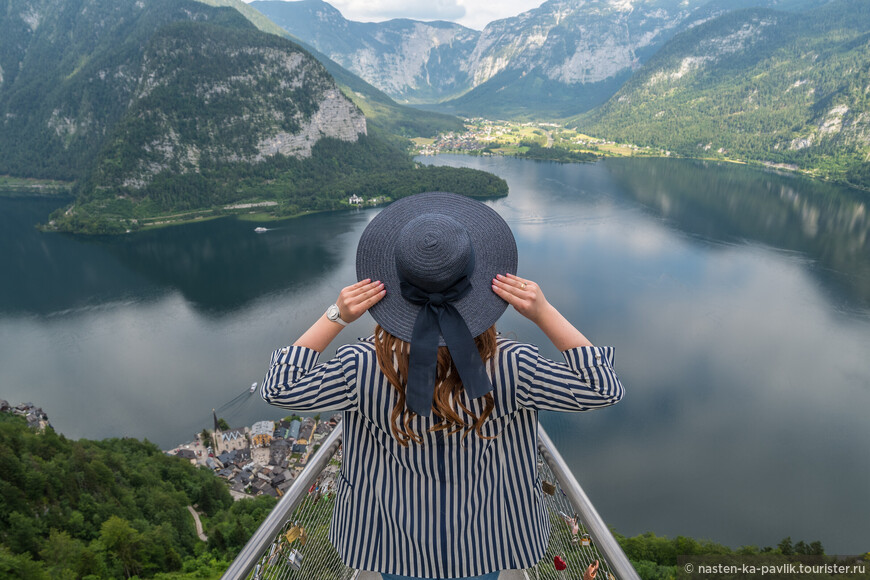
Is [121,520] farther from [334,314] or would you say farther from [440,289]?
[440,289]

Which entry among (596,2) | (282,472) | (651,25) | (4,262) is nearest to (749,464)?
(282,472)

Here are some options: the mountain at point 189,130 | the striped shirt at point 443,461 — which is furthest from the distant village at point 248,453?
the mountain at point 189,130

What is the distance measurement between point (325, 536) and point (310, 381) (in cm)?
70

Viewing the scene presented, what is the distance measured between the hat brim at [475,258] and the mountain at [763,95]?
170ft

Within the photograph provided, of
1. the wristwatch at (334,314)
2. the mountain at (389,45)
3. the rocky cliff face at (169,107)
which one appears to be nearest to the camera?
the wristwatch at (334,314)

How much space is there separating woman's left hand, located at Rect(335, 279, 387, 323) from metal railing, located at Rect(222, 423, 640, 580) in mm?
496

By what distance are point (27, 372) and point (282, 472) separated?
34.9 ft

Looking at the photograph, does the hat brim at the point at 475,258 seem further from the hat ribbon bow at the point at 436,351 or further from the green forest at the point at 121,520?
the green forest at the point at 121,520

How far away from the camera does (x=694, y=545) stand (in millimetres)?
9258

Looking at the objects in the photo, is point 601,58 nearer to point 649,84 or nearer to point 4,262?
point 649,84

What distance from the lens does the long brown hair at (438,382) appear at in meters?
0.79

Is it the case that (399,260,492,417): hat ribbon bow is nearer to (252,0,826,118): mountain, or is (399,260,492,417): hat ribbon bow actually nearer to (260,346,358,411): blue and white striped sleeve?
(260,346,358,411): blue and white striped sleeve

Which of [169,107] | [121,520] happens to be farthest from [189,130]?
[121,520]

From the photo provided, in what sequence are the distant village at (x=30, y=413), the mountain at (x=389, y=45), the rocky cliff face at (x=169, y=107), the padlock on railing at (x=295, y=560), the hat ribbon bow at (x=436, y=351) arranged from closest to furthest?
the hat ribbon bow at (x=436, y=351) < the padlock on railing at (x=295, y=560) < the distant village at (x=30, y=413) < the rocky cliff face at (x=169, y=107) < the mountain at (x=389, y=45)
